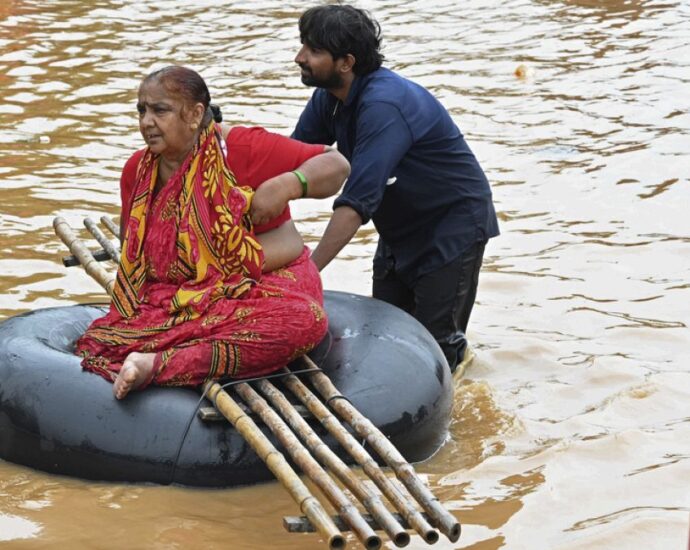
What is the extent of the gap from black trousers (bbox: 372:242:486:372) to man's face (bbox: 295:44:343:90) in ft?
→ 2.84

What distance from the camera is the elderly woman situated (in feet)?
14.6

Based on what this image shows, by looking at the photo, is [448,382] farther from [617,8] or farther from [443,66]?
[617,8]

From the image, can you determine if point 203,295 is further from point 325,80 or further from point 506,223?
point 506,223

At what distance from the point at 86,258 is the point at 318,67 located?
1.40 meters

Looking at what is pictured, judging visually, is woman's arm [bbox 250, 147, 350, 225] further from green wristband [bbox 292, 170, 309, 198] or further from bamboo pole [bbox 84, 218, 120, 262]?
bamboo pole [bbox 84, 218, 120, 262]

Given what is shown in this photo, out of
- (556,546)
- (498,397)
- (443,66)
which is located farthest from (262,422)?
(443,66)

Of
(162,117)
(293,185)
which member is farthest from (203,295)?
(162,117)

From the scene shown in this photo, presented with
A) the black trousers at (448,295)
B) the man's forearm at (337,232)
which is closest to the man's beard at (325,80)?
the man's forearm at (337,232)

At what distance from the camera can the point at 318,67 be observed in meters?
5.14

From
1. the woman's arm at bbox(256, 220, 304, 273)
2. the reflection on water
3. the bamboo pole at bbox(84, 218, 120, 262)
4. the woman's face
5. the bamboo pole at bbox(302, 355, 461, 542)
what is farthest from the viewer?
the bamboo pole at bbox(84, 218, 120, 262)

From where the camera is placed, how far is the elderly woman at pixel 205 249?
4441mm

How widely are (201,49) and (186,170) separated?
7637 millimetres

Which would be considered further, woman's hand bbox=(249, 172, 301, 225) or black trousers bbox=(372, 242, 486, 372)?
black trousers bbox=(372, 242, 486, 372)

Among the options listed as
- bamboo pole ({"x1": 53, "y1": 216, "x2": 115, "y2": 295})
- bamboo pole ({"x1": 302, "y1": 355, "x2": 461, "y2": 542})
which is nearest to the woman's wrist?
bamboo pole ({"x1": 302, "y1": 355, "x2": 461, "y2": 542})
